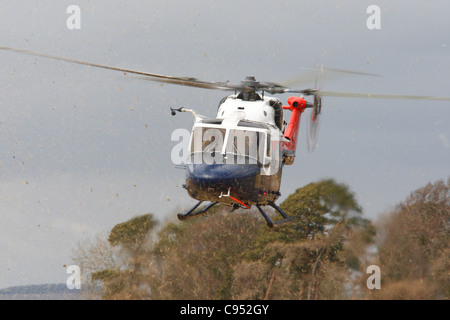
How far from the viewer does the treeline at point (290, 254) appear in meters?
34.0

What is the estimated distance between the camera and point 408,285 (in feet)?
107

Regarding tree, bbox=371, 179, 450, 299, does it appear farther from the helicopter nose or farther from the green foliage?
the helicopter nose

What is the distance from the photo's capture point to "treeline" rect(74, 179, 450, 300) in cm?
3403

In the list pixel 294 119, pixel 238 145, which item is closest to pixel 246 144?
pixel 238 145

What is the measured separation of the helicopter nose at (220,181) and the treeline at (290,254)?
10.2 meters

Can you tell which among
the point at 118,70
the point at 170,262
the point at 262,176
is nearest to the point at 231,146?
the point at 262,176

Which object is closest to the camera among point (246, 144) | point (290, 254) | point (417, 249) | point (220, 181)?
point (220, 181)

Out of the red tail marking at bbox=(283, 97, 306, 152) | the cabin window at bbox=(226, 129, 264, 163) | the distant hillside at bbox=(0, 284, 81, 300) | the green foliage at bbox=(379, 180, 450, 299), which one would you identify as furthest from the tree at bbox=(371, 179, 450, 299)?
the distant hillside at bbox=(0, 284, 81, 300)

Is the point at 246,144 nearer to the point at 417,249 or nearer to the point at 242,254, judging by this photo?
the point at 417,249

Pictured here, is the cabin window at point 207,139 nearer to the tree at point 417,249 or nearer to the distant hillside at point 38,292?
the tree at point 417,249

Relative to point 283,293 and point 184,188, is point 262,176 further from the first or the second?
point 283,293

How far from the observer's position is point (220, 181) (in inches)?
944

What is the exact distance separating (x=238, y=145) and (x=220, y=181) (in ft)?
4.08
